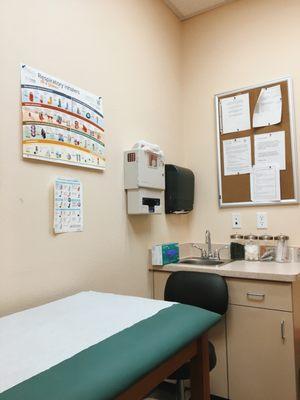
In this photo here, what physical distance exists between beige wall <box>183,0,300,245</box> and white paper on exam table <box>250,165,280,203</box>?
0.09m

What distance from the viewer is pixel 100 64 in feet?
6.69

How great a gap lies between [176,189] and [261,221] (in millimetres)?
706

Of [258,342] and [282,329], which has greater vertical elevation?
[282,329]

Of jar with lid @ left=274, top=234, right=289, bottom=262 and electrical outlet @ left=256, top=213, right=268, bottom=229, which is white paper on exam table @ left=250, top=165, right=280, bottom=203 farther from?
jar with lid @ left=274, top=234, right=289, bottom=262

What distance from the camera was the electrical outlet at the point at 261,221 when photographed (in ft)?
8.30

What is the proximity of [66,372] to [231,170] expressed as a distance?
7.16 ft

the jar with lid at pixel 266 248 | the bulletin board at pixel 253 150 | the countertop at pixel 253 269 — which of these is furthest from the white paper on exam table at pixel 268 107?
the countertop at pixel 253 269

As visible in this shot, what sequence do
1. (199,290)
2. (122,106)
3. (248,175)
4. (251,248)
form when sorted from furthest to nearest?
(248,175) < (251,248) < (122,106) < (199,290)

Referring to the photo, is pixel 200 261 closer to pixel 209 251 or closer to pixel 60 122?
pixel 209 251

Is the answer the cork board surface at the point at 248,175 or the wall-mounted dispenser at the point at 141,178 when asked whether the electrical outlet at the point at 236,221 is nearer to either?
the cork board surface at the point at 248,175

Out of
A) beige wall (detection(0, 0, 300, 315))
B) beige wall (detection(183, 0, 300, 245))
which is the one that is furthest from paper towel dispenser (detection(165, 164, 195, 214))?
beige wall (detection(183, 0, 300, 245))

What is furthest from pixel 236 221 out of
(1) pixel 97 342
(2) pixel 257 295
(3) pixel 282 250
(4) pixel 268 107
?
(1) pixel 97 342

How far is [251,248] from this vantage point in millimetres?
2504

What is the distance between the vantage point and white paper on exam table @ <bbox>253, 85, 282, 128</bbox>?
2.50 m
